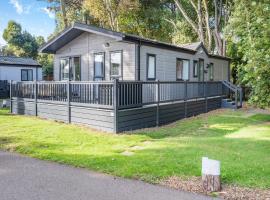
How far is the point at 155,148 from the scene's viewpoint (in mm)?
7555

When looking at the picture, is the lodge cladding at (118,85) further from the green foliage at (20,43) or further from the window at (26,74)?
the green foliage at (20,43)

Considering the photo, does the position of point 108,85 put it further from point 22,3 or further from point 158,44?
point 22,3

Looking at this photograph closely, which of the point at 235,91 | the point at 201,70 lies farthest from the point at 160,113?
the point at 201,70

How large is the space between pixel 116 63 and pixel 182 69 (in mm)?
4545

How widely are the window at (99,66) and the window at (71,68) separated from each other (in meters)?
1.29

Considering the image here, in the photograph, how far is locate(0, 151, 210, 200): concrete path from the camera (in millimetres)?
4586

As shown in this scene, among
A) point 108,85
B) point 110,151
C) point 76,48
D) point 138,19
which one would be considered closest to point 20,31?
point 138,19

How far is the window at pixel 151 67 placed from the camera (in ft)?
45.9

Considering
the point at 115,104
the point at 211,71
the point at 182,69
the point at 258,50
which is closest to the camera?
the point at 258,50

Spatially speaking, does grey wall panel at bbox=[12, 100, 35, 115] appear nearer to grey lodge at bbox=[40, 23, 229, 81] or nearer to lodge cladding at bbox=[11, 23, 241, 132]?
lodge cladding at bbox=[11, 23, 241, 132]

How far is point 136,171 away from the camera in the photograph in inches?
224

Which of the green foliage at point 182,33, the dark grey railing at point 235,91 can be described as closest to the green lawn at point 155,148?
the dark grey railing at point 235,91

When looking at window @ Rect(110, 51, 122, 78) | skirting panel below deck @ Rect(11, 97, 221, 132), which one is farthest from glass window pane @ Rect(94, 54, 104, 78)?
skirting panel below deck @ Rect(11, 97, 221, 132)

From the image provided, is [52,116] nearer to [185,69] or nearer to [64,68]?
[64,68]
